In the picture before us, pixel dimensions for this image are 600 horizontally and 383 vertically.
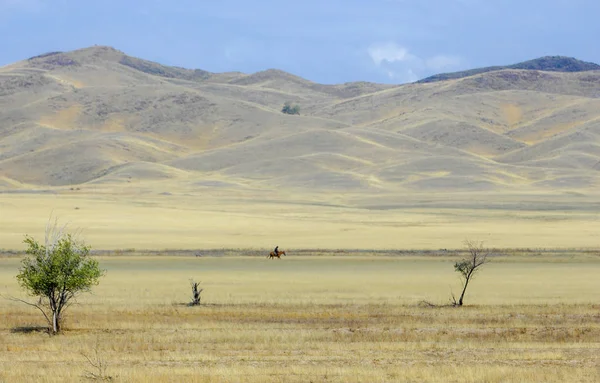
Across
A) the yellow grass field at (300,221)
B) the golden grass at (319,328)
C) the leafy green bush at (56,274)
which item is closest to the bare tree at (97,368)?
the golden grass at (319,328)

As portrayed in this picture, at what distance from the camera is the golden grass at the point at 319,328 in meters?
17.9

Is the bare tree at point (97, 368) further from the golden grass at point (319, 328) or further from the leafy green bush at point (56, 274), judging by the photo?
the leafy green bush at point (56, 274)

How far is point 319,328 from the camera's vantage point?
25.3 metres

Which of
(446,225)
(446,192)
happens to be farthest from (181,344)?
(446,192)

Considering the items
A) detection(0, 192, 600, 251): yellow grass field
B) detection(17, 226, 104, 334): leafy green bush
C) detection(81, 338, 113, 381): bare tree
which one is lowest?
detection(81, 338, 113, 381): bare tree

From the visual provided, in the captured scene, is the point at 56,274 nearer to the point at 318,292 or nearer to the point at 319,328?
the point at 319,328

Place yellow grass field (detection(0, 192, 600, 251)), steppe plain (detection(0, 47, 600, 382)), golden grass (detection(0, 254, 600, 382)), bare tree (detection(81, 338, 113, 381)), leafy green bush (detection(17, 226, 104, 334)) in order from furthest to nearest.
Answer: yellow grass field (detection(0, 192, 600, 251)) → leafy green bush (detection(17, 226, 104, 334)) → steppe plain (detection(0, 47, 600, 382)) → golden grass (detection(0, 254, 600, 382)) → bare tree (detection(81, 338, 113, 381))

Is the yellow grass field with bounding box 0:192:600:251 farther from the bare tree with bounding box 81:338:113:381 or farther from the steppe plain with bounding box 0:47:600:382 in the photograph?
the bare tree with bounding box 81:338:113:381

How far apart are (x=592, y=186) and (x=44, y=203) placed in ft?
289

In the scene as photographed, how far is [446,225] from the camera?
80.5 metres

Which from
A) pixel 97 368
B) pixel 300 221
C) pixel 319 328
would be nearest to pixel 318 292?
pixel 319 328

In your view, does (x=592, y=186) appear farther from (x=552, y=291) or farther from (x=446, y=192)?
(x=552, y=291)

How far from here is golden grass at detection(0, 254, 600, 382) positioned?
706 inches

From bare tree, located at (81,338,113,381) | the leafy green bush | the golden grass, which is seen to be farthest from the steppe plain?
the leafy green bush
